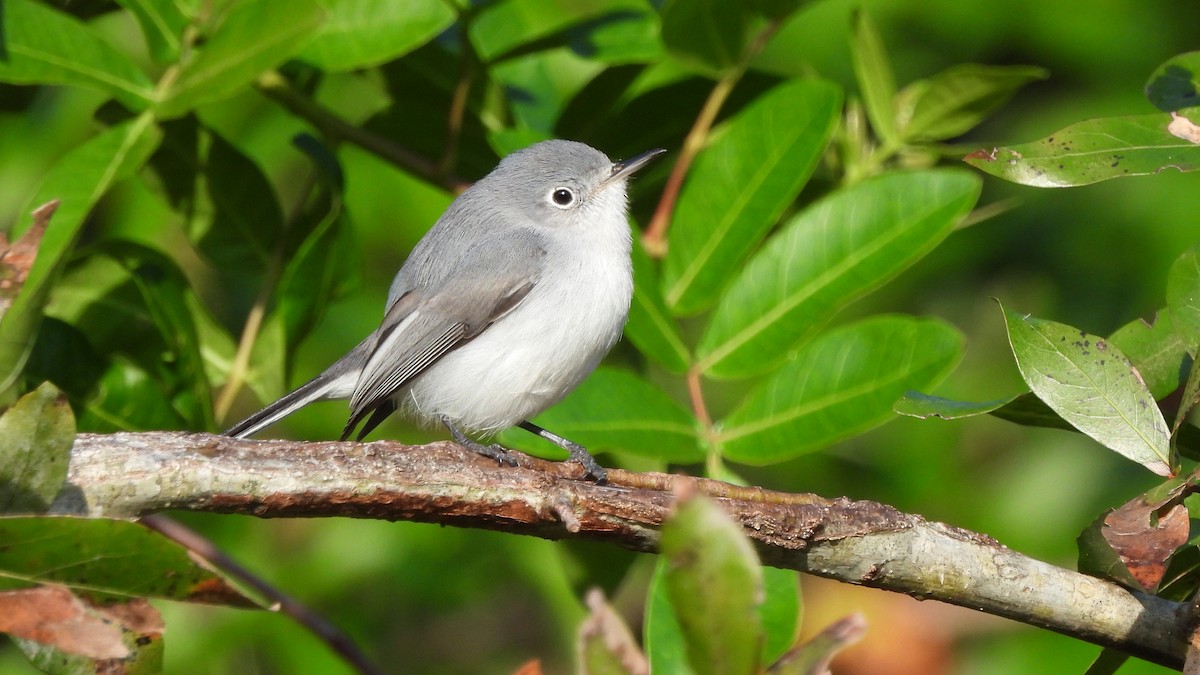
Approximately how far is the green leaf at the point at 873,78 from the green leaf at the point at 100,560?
1.93m

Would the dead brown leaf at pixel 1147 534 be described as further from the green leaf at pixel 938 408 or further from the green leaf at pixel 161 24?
the green leaf at pixel 161 24

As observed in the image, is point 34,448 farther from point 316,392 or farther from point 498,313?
point 498,313

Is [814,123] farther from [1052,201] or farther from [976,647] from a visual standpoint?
[1052,201]

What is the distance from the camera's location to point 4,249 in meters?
1.47

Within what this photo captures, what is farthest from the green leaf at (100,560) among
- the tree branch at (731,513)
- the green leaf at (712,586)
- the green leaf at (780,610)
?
the green leaf at (780,610)

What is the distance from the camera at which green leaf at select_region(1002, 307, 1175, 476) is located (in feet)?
5.19

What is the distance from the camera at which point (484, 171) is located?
3086mm

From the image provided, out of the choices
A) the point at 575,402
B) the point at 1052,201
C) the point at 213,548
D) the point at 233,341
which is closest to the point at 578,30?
the point at 575,402

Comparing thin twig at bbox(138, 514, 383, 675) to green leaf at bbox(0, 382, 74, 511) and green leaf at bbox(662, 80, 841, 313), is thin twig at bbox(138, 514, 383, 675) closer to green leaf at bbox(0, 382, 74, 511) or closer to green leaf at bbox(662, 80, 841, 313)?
green leaf at bbox(0, 382, 74, 511)

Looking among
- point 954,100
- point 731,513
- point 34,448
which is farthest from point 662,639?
point 954,100

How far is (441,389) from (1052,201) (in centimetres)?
214

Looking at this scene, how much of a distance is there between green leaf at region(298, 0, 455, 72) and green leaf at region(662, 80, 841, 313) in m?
0.64

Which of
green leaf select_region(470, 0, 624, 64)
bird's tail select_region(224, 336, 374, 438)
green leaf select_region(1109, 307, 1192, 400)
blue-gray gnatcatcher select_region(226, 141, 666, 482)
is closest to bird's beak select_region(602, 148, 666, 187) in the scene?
blue-gray gnatcatcher select_region(226, 141, 666, 482)

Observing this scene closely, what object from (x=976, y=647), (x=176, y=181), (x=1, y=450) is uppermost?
(x=176, y=181)
